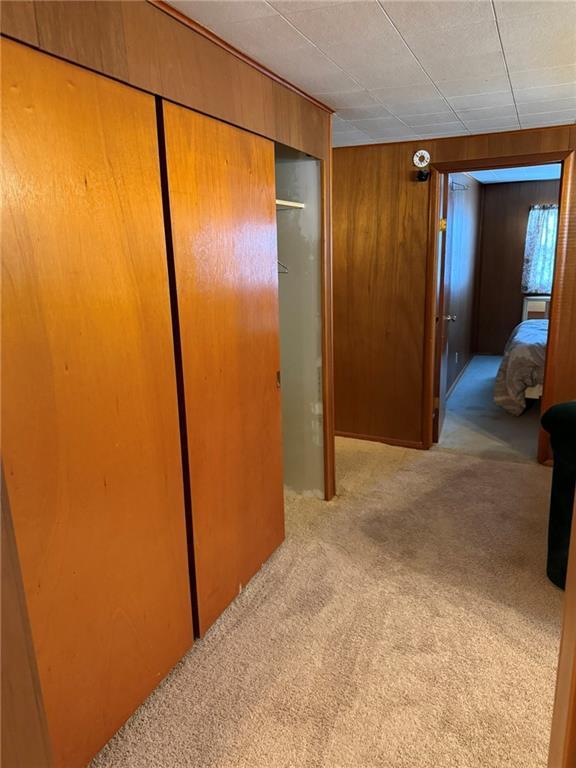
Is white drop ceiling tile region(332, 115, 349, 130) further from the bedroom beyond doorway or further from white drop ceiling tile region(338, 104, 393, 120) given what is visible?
the bedroom beyond doorway

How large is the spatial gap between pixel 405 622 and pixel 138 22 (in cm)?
238

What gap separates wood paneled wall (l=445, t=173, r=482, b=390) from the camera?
5.50 metres

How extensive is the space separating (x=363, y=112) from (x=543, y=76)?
934 mm

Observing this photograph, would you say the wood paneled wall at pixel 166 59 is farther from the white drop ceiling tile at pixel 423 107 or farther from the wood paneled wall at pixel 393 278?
the wood paneled wall at pixel 393 278

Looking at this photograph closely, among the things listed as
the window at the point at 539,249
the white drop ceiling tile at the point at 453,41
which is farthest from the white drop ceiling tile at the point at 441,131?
the window at the point at 539,249

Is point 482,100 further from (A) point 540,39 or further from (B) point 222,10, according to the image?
(B) point 222,10

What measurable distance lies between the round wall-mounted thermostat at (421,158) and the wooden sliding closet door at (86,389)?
258 centimetres

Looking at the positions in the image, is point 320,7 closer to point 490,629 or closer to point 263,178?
point 263,178

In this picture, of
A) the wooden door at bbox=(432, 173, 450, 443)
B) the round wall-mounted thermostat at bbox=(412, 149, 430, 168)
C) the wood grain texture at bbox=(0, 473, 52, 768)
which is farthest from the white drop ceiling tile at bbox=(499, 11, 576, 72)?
the wood grain texture at bbox=(0, 473, 52, 768)

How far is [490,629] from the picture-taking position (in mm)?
2188

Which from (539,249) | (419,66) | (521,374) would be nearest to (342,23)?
(419,66)

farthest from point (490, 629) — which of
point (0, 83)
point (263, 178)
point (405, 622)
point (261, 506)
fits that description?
point (0, 83)

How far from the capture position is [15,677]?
0.77m

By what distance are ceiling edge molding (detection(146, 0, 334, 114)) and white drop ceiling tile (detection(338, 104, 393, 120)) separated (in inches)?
12.7
